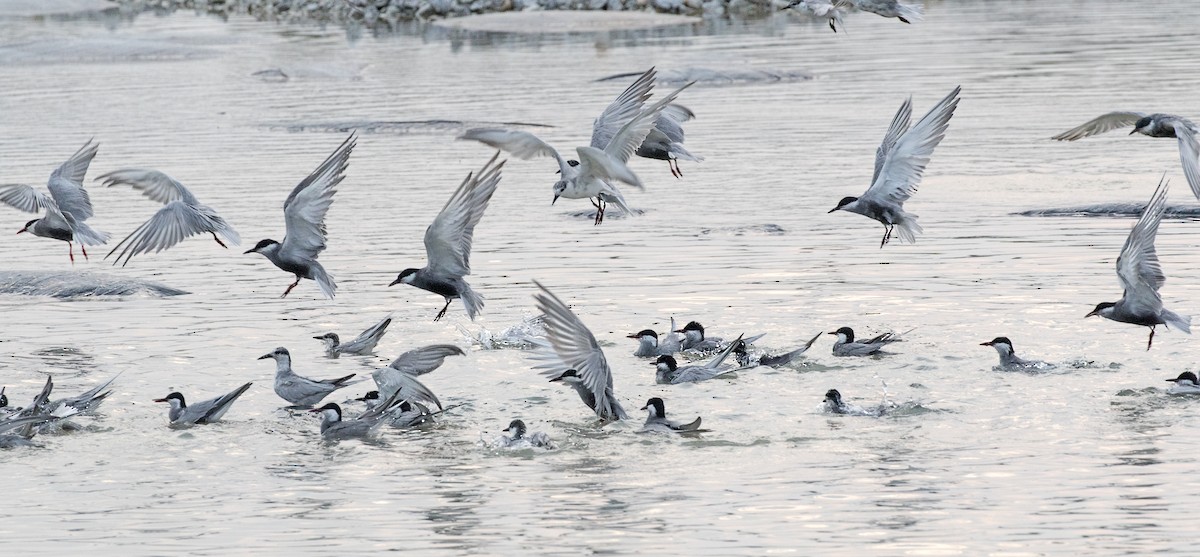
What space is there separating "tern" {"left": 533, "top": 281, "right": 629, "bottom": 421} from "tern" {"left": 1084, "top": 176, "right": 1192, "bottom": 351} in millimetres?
3443

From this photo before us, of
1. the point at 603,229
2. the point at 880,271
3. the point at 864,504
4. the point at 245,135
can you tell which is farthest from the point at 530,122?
the point at 864,504

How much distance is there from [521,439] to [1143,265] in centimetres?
436

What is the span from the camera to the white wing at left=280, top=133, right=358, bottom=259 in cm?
1171

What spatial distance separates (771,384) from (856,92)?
54.6ft

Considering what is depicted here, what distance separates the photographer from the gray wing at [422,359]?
38.0 ft

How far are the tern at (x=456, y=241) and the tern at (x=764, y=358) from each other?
1847mm

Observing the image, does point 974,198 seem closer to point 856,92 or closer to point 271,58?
point 856,92

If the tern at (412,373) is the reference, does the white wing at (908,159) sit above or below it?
above

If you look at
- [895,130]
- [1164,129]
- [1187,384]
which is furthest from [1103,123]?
[1187,384]

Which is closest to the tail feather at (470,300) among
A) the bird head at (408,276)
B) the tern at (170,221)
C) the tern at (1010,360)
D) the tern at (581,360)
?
the bird head at (408,276)

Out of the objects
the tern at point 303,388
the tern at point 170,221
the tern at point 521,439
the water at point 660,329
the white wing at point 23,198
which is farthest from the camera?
the white wing at point 23,198

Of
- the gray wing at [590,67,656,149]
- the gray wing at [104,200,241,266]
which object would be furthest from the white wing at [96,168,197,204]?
the gray wing at [590,67,656,149]

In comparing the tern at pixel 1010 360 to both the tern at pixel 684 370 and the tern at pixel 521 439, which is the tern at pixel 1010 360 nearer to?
the tern at pixel 684 370

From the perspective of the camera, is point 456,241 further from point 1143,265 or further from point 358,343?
point 1143,265
